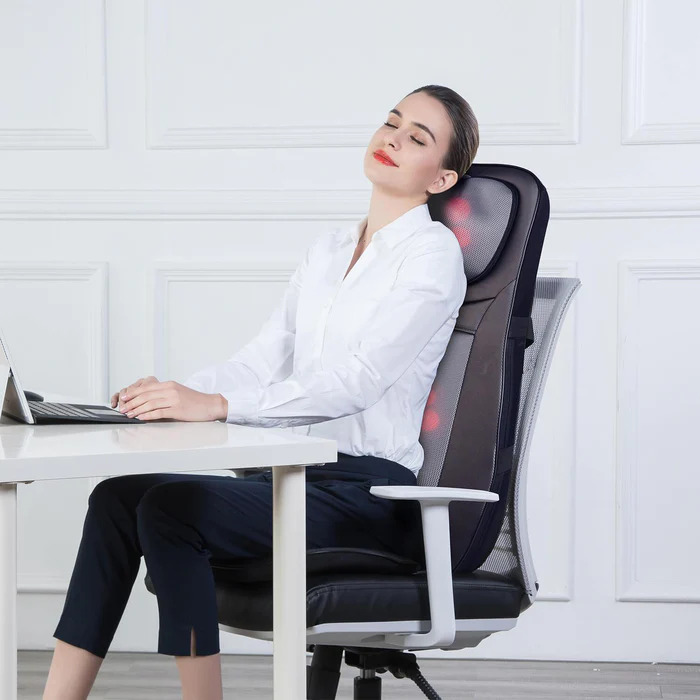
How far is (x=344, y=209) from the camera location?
2.79 meters

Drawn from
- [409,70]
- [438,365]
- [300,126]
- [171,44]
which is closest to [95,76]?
[171,44]

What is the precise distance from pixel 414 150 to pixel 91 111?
4.48 ft

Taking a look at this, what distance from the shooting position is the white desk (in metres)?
0.99

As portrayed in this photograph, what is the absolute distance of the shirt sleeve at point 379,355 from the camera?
1.48m

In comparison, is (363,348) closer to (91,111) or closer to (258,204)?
(258,204)

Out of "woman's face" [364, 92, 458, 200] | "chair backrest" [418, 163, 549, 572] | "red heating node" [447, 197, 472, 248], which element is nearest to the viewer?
"chair backrest" [418, 163, 549, 572]

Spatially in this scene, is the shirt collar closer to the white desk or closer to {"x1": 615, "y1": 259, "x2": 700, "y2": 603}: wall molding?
the white desk

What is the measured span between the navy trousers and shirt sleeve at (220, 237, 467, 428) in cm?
12

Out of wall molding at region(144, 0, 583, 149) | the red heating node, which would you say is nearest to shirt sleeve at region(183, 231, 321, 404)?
the red heating node

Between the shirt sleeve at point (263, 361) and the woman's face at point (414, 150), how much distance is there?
0.68 feet

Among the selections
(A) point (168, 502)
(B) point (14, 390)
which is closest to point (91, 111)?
(B) point (14, 390)

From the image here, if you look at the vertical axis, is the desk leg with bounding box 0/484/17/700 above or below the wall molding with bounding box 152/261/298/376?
below

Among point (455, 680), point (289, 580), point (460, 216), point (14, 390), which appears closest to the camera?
point (289, 580)

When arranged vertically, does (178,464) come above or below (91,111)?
below
